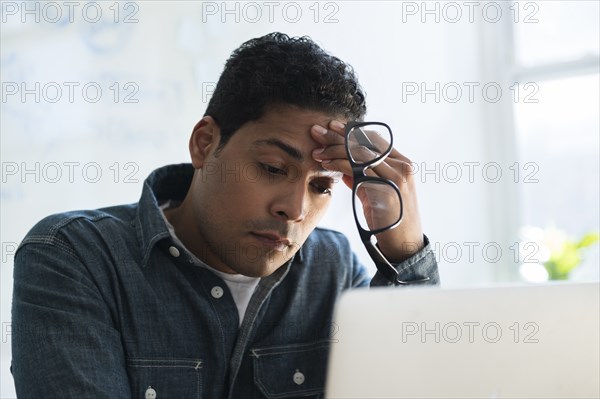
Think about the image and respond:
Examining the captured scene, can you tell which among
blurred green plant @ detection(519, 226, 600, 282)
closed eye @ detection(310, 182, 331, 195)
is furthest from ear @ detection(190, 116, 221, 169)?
blurred green plant @ detection(519, 226, 600, 282)

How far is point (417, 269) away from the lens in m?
1.34

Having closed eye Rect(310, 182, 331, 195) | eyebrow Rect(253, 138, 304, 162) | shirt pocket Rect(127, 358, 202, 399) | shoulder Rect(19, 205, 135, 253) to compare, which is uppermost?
eyebrow Rect(253, 138, 304, 162)

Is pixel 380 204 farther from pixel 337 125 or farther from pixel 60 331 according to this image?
pixel 60 331

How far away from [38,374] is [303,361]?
1.50ft

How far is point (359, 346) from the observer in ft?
2.39

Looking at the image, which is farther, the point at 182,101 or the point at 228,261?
the point at 182,101

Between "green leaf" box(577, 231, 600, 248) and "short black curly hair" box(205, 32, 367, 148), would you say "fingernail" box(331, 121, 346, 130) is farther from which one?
"green leaf" box(577, 231, 600, 248)

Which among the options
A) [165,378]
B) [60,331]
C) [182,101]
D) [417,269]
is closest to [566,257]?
[182,101]

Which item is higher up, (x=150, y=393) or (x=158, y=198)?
(x=158, y=198)

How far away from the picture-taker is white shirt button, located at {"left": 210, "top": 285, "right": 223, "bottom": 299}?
130 cm

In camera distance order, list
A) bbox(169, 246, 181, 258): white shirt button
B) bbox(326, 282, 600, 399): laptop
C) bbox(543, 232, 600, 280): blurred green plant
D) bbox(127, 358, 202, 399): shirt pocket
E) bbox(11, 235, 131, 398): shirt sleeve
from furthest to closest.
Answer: bbox(543, 232, 600, 280): blurred green plant → bbox(169, 246, 181, 258): white shirt button → bbox(127, 358, 202, 399): shirt pocket → bbox(11, 235, 131, 398): shirt sleeve → bbox(326, 282, 600, 399): laptop

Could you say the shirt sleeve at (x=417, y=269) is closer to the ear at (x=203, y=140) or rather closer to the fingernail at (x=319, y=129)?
the fingernail at (x=319, y=129)

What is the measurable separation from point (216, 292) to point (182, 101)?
0.95 meters

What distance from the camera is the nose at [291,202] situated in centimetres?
125
